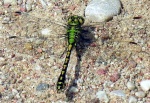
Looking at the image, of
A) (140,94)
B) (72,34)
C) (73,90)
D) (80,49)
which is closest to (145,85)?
(140,94)

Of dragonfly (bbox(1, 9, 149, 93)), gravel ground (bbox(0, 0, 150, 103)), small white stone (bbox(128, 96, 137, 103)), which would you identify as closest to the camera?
small white stone (bbox(128, 96, 137, 103))

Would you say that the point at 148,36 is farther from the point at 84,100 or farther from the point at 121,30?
the point at 84,100

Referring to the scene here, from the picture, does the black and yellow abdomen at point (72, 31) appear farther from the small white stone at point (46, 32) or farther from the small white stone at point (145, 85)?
the small white stone at point (145, 85)

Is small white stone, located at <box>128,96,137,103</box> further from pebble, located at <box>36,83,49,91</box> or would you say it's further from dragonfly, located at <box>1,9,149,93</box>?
pebble, located at <box>36,83,49,91</box>

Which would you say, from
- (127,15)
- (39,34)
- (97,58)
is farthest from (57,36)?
(127,15)

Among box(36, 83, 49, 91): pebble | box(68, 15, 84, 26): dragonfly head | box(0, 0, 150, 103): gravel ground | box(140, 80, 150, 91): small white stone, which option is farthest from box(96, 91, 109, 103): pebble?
box(68, 15, 84, 26): dragonfly head

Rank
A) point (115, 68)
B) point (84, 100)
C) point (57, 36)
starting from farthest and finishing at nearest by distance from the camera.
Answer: point (57, 36)
point (115, 68)
point (84, 100)

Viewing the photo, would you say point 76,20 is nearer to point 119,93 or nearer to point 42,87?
point 42,87
